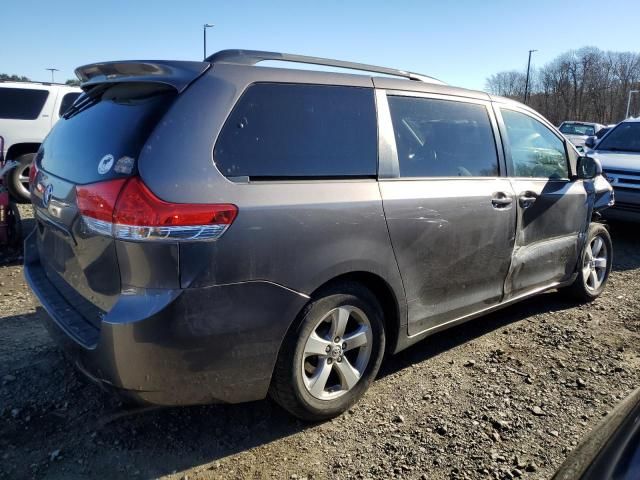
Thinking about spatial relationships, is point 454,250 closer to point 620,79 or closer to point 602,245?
point 602,245

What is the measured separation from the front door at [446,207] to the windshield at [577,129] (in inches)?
977

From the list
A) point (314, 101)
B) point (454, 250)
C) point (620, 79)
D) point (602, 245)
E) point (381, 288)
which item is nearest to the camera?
point (314, 101)

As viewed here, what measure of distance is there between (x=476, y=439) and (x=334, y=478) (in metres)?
0.83

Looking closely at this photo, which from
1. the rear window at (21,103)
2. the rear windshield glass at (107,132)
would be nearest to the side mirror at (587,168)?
the rear windshield glass at (107,132)

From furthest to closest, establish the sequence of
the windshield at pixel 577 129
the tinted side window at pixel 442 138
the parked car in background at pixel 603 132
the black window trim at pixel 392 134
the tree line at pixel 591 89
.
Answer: the tree line at pixel 591 89 → the windshield at pixel 577 129 → the parked car in background at pixel 603 132 → the tinted side window at pixel 442 138 → the black window trim at pixel 392 134

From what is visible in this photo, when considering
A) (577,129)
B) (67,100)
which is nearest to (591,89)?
(577,129)

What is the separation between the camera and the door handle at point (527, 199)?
3.79 meters

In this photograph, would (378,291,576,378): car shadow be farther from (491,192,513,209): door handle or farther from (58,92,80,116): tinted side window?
(58,92,80,116): tinted side window

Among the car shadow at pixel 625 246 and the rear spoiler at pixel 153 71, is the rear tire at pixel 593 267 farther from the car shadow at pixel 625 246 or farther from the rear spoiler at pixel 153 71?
the rear spoiler at pixel 153 71

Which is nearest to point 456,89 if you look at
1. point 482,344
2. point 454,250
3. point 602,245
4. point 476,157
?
point 476,157

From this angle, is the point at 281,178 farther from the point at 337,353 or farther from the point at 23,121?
the point at 23,121

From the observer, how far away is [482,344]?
3951mm

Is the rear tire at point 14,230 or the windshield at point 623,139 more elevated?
the windshield at point 623,139

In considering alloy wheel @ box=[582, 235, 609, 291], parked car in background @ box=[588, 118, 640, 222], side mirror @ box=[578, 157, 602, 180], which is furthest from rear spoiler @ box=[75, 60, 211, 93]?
parked car in background @ box=[588, 118, 640, 222]
